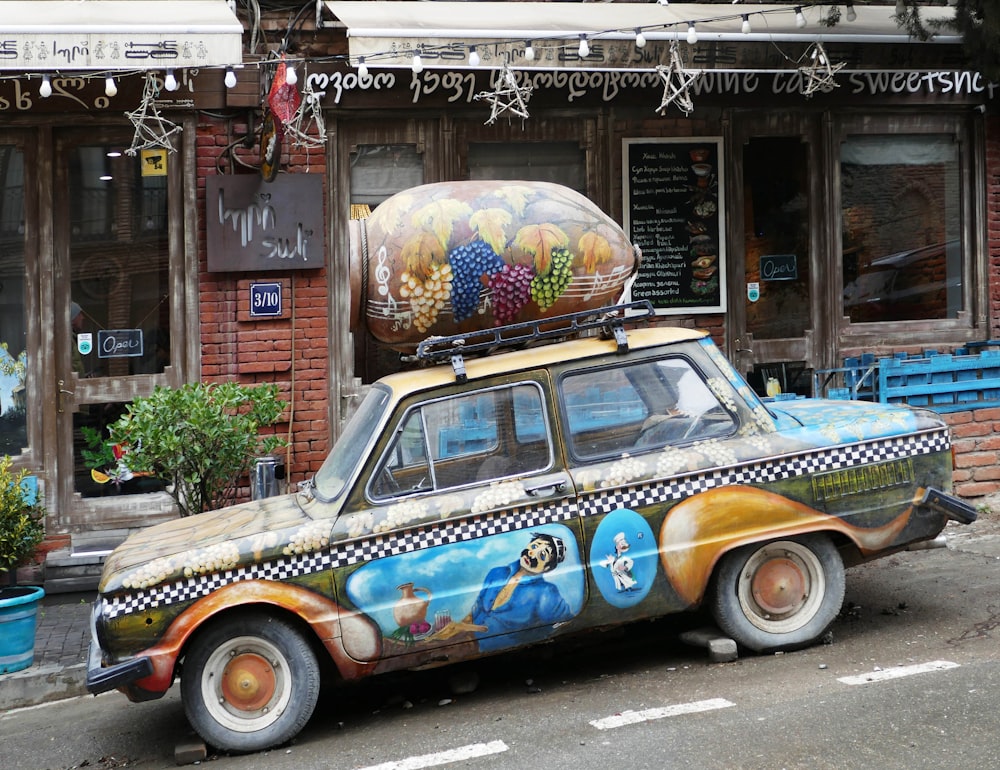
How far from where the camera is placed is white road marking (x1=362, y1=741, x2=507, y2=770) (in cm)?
493

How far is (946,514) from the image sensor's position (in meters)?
6.04

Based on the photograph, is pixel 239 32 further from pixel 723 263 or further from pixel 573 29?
pixel 723 263

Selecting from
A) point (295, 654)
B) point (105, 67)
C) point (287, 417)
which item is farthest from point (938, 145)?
point (295, 654)

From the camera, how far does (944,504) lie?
601cm

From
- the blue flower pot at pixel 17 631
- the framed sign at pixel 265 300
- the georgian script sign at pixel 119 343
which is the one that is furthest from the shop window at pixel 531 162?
the blue flower pot at pixel 17 631

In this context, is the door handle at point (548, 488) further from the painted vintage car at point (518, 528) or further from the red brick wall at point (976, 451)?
the red brick wall at point (976, 451)

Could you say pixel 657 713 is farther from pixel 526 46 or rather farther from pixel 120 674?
pixel 526 46

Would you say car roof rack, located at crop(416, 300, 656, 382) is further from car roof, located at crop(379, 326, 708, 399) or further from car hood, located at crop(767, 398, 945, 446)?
car hood, located at crop(767, 398, 945, 446)

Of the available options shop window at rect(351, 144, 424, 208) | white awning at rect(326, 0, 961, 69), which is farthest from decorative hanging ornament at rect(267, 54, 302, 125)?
shop window at rect(351, 144, 424, 208)

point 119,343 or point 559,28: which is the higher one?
point 559,28

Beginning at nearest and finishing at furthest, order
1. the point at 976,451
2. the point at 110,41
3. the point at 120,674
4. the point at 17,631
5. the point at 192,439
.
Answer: the point at 120,674 → the point at 17,631 → the point at 192,439 → the point at 110,41 → the point at 976,451

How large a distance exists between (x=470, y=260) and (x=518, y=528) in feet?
4.77

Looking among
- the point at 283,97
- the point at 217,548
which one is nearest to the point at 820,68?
the point at 283,97

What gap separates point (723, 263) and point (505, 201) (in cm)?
476
